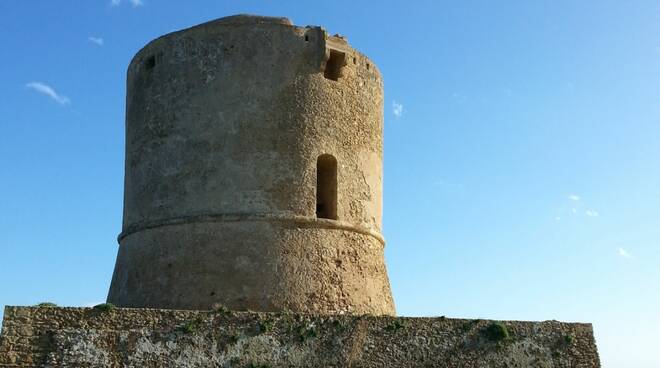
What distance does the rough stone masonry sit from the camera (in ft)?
37.0

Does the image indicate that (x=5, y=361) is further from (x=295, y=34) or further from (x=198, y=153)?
(x=295, y=34)

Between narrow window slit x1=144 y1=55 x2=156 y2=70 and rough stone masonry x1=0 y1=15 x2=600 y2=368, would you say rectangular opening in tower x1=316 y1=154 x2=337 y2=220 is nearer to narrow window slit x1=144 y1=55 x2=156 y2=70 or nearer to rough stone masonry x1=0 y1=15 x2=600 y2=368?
rough stone masonry x1=0 y1=15 x2=600 y2=368

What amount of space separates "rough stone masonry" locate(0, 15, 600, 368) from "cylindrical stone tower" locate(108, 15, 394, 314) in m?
0.02

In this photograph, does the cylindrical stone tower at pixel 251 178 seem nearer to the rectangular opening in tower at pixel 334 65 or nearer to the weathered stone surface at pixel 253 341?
the rectangular opening in tower at pixel 334 65

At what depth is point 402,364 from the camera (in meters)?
11.2

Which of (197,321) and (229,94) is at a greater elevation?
(229,94)

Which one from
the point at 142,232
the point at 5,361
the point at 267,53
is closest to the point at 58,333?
the point at 5,361

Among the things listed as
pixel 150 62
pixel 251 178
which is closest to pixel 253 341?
pixel 251 178

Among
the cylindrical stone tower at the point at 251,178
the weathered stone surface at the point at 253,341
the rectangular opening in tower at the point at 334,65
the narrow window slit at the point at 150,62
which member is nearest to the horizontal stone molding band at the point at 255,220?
the cylindrical stone tower at the point at 251,178

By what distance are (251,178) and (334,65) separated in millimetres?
2472

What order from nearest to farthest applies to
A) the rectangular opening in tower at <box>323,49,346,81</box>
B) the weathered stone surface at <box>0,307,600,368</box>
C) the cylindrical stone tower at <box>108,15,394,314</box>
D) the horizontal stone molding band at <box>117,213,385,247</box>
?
1. the weathered stone surface at <box>0,307,600,368</box>
2. the cylindrical stone tower at <box>108,15,394,314</box>
3. the horizontal stone molding band at <box>117,213,385,247</box>
4. the rectangular opening in tower at <box>323,49,346,81</box>

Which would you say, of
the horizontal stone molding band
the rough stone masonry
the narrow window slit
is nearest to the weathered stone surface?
the rough stone masonry

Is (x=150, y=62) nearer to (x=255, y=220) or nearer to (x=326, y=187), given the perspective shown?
(x=255, y=220)

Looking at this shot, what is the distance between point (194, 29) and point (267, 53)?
1.26 metres
